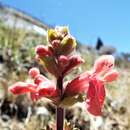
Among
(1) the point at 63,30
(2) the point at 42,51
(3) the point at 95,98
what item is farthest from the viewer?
(1) the point at 63,30

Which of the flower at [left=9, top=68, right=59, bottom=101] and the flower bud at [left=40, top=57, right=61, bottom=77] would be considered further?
the flower bud at [left=40, top=57, right=61, bottom=77]

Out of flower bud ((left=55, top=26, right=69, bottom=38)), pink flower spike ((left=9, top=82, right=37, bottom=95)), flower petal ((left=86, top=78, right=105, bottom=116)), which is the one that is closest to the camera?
flower petal ((left=86, top=78, right=105, bottom=116))

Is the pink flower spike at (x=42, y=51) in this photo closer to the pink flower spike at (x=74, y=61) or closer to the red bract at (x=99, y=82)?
the pink flower spike at (x=74, y=61)

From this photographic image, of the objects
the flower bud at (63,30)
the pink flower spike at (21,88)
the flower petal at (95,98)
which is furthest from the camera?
the flower bud at (63,30)

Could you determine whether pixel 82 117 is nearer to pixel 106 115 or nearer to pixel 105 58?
pixel 106 115

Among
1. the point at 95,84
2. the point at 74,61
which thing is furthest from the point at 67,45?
the point at 95,84

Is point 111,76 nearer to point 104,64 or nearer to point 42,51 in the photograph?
point 104,64

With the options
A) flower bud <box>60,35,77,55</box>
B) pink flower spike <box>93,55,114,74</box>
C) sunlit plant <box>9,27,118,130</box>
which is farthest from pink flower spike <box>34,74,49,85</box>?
pink flower spike <box>93,55,114,74</box>

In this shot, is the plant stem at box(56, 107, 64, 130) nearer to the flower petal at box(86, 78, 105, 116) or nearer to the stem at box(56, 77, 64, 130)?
the stem at box(56, 77, 64, 130)

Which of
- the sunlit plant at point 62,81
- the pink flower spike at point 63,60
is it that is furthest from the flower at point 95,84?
the pink flower spike at point 63,60
